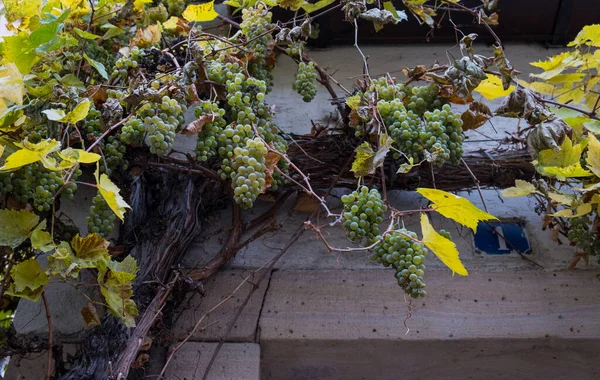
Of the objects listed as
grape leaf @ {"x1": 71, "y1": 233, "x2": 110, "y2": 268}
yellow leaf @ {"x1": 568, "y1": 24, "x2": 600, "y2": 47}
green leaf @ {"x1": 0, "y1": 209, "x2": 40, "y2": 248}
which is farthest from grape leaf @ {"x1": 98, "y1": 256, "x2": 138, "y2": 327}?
yellow leaf @ {"x1": 568, "y1": 24, "x2": 600, "y2": 47}

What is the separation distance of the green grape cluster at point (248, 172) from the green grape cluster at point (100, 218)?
301mm

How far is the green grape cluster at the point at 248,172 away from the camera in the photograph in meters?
1.21

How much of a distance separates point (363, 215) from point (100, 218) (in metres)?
0.58

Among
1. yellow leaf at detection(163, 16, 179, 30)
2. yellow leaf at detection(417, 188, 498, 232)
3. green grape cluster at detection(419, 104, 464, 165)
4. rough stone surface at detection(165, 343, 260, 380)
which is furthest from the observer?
yellow leaf at detection(163, 16, 179, 30)

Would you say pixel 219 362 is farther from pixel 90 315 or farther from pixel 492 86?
pixel 492 86

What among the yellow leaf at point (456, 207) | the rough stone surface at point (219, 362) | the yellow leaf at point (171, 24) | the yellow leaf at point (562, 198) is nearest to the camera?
the yellow leaf at point (456, 207)

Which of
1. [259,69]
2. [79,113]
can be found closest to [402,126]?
[259,69]

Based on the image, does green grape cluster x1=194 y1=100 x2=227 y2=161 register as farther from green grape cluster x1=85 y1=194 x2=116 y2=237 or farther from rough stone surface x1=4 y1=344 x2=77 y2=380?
rough stone surface x1=4 y1=344 x2=77 y2=380

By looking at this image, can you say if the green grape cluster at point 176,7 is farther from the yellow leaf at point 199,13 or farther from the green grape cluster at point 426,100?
the green grape cluster at point 426,100

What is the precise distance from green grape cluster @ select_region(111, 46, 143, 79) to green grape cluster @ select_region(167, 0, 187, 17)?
28 centimetres

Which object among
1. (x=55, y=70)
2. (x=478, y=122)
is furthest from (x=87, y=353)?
(x=478, y=122)

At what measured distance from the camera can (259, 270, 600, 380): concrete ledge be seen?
5.16ft

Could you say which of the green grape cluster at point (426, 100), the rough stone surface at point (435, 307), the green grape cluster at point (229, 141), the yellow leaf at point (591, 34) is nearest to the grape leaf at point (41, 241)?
the green grape cluster at point (229, 141)

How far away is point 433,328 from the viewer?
1.58 metres
